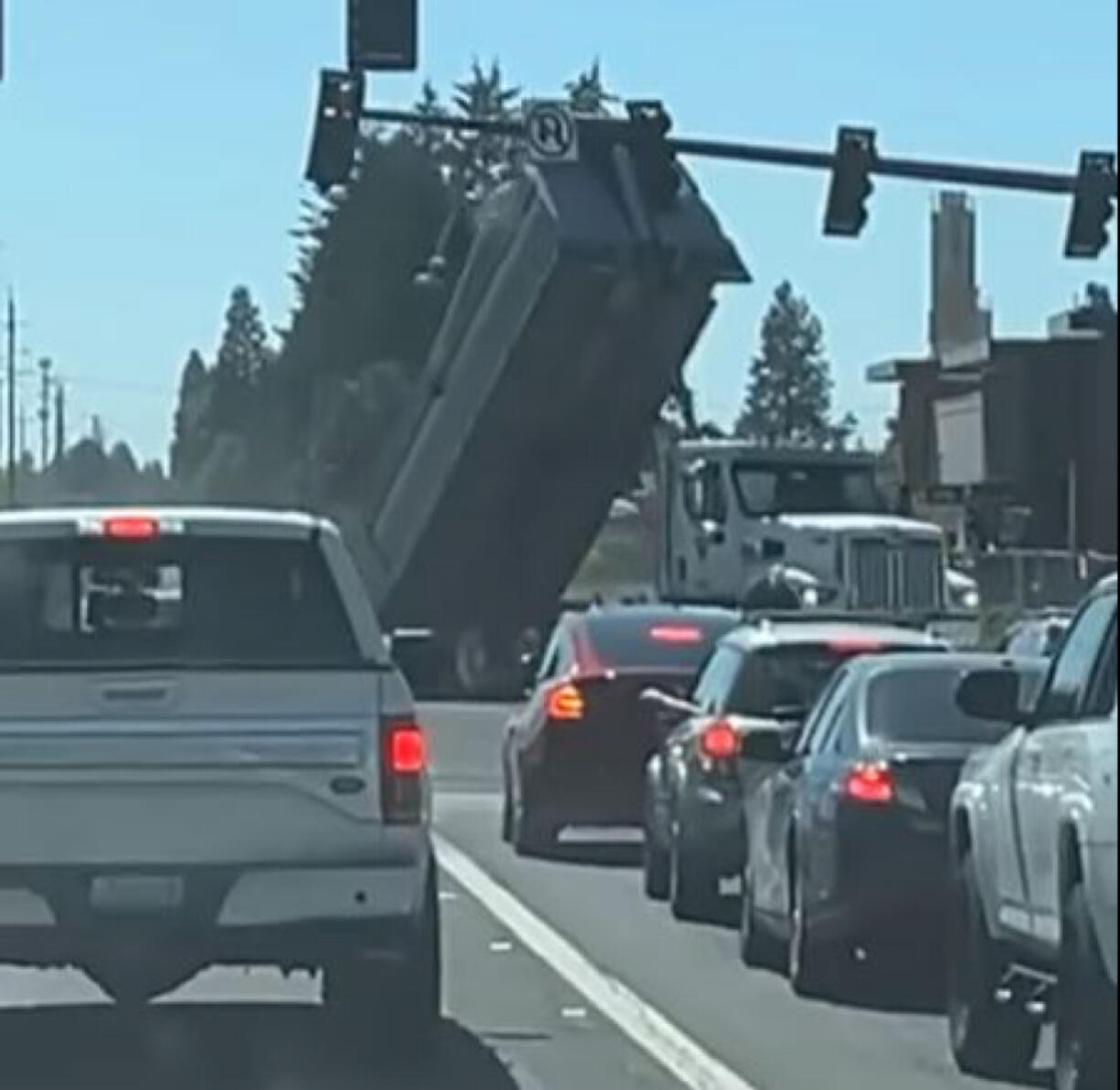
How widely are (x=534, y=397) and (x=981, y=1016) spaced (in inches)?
974

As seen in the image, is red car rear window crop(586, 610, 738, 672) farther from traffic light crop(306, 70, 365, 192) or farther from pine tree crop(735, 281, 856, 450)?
pine tree crop(735, 281, 856, 450)

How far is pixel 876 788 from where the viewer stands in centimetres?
1603

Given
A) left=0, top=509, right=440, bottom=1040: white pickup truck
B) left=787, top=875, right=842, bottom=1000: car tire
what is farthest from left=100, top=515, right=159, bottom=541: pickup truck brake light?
left=787, top=875, right=842, bottom=1000: car tire

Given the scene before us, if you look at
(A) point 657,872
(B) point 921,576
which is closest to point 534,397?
(B) point 921,576

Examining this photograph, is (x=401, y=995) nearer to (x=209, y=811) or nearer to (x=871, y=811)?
(x=209, y=811)

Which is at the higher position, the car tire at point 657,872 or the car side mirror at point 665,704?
the car side mirror at point 665,704

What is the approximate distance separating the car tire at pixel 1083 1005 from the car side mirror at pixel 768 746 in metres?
6.86

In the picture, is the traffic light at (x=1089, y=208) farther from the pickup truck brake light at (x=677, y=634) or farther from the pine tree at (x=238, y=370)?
the pine tree at (x=238, y=370)

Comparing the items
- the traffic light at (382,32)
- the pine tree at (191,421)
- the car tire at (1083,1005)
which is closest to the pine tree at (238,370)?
the pine tree at (191,421)

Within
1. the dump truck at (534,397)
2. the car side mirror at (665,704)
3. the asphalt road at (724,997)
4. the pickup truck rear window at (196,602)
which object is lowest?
the asphalt road at (724,997)

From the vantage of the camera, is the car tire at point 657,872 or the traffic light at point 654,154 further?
the traffic light at point 654,154

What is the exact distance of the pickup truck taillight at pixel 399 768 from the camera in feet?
43.8

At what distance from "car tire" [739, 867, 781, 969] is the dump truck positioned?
14.0 metres

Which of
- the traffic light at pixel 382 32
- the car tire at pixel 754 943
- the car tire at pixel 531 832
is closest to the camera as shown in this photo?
the car tire at pixel 754 943
